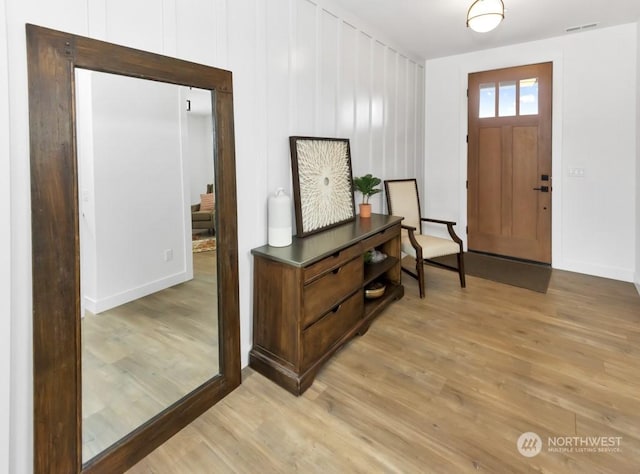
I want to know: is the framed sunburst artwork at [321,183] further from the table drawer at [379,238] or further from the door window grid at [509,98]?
the door window grid at [509,98]

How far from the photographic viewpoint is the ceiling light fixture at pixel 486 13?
2.43 meters

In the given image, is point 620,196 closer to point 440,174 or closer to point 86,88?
point 440,174

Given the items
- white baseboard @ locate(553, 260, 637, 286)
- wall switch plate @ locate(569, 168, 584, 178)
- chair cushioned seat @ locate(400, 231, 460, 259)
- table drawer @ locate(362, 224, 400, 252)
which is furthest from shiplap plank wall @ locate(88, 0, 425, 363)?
white baseboard @ locate(553, 260, 637, 286)

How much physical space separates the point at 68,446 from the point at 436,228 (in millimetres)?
4523

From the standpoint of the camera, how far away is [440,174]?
4.92 m

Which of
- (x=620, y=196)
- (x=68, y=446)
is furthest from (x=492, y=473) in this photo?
(x=620, y=196)

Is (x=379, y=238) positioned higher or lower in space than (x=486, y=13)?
lower

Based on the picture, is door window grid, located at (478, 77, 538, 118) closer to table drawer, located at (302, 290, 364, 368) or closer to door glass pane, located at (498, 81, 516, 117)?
door glass pane, located at (498, 81, 516, 117)

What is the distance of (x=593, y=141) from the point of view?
3859 millimetres

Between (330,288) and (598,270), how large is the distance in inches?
136

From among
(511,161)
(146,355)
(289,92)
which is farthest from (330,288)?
(511,161)

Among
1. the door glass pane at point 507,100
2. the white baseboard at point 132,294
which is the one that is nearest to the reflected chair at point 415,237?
the door glass pane at point 507,100
